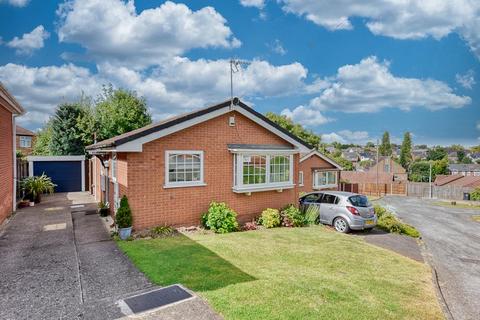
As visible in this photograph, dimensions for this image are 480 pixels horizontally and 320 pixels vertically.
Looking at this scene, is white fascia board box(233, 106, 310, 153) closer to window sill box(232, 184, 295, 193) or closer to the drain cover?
window sill box(232, 184, 295, 193)

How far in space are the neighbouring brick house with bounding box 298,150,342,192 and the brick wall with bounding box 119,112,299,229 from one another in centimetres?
1389

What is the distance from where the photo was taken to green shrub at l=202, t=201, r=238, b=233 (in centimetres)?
1034

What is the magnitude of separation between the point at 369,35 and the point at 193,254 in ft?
94.7

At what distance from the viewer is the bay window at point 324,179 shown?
27541 mm

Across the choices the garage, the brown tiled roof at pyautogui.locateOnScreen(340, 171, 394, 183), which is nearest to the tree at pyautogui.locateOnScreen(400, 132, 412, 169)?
the brown tiled roof at pyautogui.locateOnScreen(340, 171, 394, 183)

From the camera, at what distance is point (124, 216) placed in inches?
347

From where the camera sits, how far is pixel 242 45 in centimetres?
1480

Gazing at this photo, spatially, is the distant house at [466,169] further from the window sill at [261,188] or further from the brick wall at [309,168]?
the window sill at [261,188]

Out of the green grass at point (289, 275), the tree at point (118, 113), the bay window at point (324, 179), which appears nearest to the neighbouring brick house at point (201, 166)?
the green grass at point (289, 275)

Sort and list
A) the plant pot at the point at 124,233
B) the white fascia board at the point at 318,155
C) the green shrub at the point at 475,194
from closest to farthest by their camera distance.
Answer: the plant pot at the point at 124,233, the white fascia board at the point at 318,155, the green shrub at the point at 475,194

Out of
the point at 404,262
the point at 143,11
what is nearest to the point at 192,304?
the point at 404,262

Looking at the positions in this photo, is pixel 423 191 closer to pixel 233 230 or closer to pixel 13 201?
pixel 233 230

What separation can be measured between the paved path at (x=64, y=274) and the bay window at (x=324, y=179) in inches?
827

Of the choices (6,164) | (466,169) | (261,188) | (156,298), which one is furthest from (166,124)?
(466,169)
